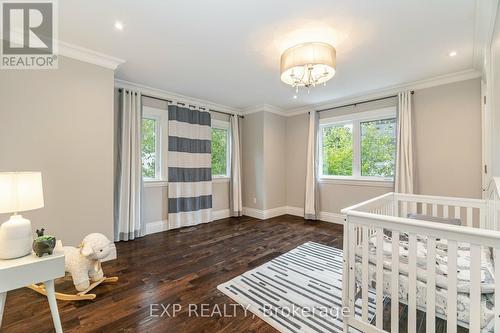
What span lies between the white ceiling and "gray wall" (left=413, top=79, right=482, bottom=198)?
35 centimetres

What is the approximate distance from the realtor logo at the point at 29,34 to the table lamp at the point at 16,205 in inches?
56.6

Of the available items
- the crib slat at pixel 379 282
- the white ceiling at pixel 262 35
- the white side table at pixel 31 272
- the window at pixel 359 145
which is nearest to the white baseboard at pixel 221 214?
the window at pixel 359 145

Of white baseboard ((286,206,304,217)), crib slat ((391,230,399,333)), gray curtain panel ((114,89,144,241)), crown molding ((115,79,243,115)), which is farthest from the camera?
white baseboard ((286,206,304,217))

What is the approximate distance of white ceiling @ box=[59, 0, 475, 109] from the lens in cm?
181

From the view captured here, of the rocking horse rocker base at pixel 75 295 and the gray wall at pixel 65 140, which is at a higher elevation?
the gray wall at pixel 65 140

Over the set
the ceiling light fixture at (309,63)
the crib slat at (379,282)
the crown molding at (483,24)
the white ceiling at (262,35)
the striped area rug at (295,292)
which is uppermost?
the white ceiling at (262,35)

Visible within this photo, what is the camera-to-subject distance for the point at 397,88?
3578 millimetres

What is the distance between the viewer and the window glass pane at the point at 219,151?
476 centimetres

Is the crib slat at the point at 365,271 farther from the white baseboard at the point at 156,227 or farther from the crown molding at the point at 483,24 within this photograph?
the white baseboard at the point at 156,227

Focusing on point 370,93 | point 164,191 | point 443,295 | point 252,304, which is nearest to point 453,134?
point 370,93

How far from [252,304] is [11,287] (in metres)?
1.61

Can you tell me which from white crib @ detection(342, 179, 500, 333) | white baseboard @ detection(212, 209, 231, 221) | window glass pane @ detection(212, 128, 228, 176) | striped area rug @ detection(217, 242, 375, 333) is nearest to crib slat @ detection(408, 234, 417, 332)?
white crib @ detection(342, 179, 500, 333)

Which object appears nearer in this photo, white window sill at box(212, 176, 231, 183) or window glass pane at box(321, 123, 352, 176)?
window glass pane at box(321, 123, 352, 176)

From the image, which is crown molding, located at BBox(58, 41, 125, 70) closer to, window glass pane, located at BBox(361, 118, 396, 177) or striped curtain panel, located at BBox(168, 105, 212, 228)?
striped curtain panel, located at BBox(168, 105, 212, 228)
